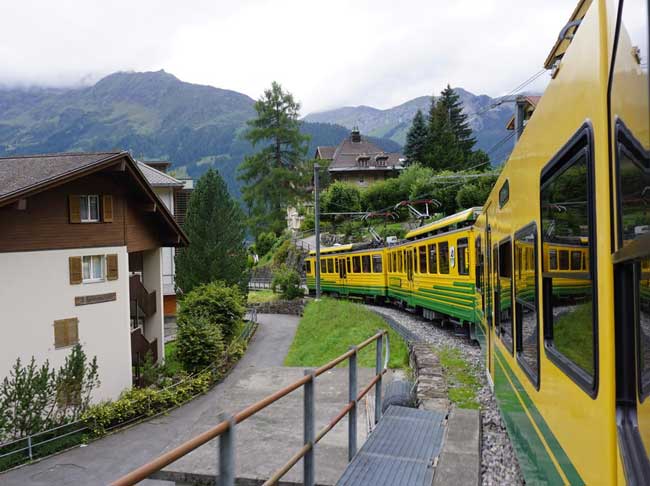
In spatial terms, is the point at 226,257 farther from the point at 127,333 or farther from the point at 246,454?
the point at 246,454

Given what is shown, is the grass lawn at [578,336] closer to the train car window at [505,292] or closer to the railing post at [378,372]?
the train car window at [505,292]

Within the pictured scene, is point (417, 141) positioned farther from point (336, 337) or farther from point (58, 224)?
point (58, 224)

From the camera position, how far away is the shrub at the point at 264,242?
5897cm

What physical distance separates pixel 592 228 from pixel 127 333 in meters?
18.8

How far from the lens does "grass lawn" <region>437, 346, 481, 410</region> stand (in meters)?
8.83

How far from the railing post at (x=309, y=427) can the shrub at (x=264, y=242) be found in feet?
180

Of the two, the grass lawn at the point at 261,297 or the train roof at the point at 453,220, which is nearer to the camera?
the train roof at the point at 453,220

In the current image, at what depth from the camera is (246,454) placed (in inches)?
262

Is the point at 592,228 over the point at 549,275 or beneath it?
over

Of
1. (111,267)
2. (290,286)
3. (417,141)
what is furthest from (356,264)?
(417,141)

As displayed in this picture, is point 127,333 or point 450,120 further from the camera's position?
point 450,120

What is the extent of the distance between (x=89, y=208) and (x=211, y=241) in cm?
1200

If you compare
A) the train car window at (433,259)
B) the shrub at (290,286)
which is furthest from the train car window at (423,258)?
the shrub at (290,286)

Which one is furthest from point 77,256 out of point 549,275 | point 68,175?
point 549,275
